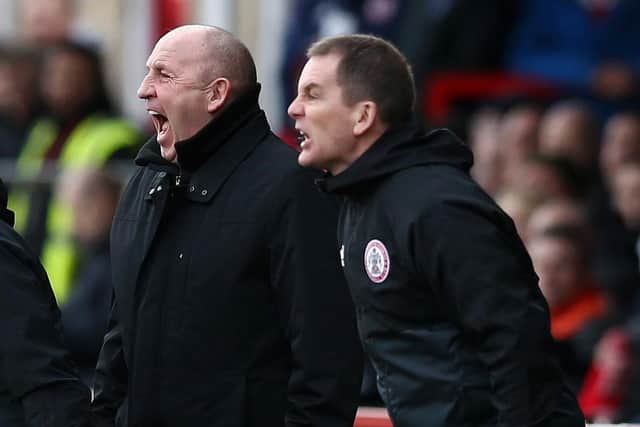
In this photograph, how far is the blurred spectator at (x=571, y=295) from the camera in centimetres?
784

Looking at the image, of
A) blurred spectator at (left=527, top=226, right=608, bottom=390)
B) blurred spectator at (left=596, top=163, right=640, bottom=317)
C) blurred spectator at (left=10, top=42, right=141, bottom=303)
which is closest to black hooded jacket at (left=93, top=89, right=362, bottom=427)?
blurred spectator at (left=527, top=226, right=608, bottom=390)

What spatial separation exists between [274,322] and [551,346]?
0.73 metres

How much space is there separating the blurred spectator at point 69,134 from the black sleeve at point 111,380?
4.95 meters

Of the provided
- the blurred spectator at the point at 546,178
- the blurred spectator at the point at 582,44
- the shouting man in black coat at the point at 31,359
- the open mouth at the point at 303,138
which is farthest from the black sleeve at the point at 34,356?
the blurred spectator at the point at 582,44

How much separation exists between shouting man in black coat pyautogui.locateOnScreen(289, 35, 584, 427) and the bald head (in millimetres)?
212

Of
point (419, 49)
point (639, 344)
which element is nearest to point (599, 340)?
point (639, 344)

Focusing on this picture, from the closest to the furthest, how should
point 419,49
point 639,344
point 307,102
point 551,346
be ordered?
1. point 551,346
2. point 307,102
3. point 639,344
4. point 419,49

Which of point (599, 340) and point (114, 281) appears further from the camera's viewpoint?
point (599, 340)

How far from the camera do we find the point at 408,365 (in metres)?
4.41

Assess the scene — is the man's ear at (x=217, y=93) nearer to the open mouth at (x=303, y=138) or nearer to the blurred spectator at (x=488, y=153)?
the open mouth at (x=303, y=138)

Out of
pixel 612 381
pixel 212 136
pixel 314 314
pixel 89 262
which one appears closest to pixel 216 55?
pixel 212 136

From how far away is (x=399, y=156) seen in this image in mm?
4539

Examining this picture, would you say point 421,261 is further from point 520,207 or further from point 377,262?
point 520,207

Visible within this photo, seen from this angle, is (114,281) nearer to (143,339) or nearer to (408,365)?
(143,339)
